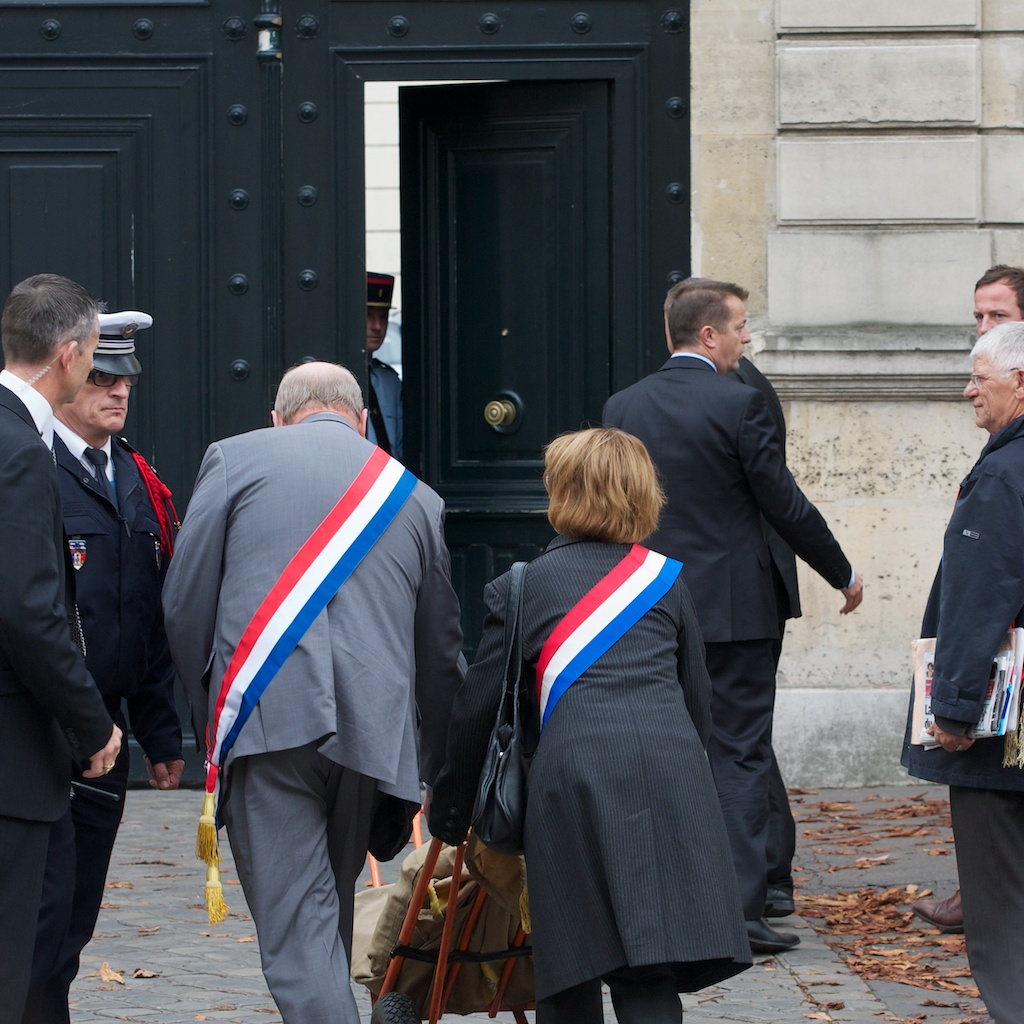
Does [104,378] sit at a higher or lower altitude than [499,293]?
lower

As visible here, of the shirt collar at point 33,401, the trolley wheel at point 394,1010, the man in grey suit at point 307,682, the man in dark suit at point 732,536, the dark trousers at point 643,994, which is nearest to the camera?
the shirt collar at point 33,401

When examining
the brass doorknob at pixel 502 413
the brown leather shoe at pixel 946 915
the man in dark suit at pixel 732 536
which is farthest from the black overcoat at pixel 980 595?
the brass doorknob at pixel 502 413

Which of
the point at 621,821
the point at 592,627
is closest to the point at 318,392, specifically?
the point at 592,627

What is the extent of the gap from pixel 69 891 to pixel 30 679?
682mm

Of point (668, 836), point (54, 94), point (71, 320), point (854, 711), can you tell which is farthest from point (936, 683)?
point (54, 94)

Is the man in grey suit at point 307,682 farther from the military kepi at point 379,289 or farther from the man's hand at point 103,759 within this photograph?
the military kepi at point 379,289

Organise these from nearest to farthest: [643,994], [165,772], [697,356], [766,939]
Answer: [643,994], [165,772], [766,939], [697,356]

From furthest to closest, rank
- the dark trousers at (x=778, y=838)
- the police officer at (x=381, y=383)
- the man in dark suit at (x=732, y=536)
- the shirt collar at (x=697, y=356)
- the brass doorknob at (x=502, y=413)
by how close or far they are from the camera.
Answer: the police officer at (x=381, y=383) → the brass doorknob at (x=502, y=413) → the dark trousers at (x=778, y=838) → the shirt collar at (x=697, y=356) → the man in dark suit at (x=732, y=536)

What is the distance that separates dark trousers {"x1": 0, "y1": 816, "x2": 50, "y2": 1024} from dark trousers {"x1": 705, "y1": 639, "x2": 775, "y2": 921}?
263cm

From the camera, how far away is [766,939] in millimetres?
5652

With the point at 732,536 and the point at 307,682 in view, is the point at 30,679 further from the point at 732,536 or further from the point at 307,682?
the point at 732,536

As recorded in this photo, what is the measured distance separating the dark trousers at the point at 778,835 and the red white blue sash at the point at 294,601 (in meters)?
2.33

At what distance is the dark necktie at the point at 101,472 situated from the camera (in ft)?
14.8

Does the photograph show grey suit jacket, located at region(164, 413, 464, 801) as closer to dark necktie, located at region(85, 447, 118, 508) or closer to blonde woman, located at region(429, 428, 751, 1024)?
blonde woman, located at region(429, 428, 751, 1024)
